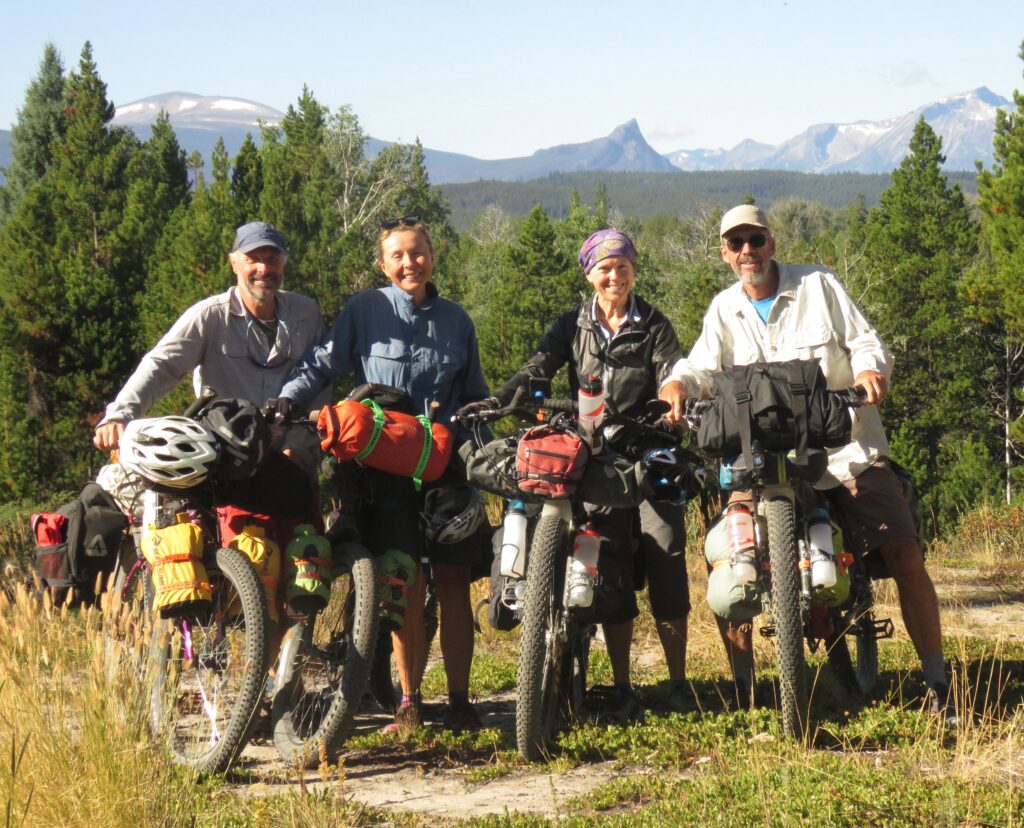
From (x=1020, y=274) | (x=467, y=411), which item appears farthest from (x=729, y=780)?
(x=1020, y=274)

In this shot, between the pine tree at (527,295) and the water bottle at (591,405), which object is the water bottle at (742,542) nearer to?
the water bottle at (591,405)

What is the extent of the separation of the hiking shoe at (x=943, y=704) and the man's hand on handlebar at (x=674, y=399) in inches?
53.4

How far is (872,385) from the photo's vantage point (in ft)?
13.6

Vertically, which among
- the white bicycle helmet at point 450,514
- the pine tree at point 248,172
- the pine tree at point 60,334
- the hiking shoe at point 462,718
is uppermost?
the pine tree at point 248,172

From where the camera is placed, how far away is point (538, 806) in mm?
3738

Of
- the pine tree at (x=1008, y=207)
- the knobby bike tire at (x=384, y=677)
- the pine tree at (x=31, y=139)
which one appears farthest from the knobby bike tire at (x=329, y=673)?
the pine tree at (x=31, y=139)

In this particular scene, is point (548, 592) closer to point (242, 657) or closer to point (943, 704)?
point (242, 657)

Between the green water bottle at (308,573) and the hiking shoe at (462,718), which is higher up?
the green water bottle at (308,573)

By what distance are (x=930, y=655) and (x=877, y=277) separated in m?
40.9

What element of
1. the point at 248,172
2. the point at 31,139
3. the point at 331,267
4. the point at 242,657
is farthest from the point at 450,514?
the point at 31,139

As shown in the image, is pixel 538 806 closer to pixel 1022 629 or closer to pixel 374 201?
pixel 1022 629

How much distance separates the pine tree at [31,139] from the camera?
52.4 meters

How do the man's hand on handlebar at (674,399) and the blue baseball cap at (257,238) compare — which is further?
the blue baseball cap at (257,238)

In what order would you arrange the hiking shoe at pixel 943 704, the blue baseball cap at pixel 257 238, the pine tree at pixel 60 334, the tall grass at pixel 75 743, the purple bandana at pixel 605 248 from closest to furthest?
the tall grass at pixel 75 743 → the hiking shoe at pixel 943 704 → the purple bandana at pixel 605 248 → the blue baseball cap at pixel 257 238 → the pine tree at pixel 60 334
